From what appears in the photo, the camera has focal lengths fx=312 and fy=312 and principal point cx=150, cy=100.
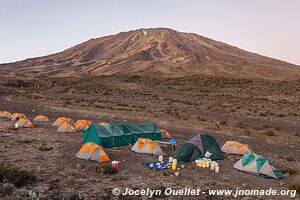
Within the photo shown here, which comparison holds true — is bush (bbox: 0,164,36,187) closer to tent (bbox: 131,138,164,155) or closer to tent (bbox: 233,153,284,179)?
tent (bbox: 131,138,164,155)

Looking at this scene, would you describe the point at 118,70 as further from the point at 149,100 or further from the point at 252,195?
the point at 252,195

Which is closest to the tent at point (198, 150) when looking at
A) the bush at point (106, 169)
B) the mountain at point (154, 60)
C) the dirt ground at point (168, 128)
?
the dirt ground at point (168, 128)

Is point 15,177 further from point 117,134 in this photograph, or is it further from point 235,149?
point 235,149

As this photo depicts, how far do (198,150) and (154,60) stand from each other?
85660 mm

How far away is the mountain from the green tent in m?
60.9

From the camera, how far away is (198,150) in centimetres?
1716

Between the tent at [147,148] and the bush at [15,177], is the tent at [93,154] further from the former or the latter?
the bush at [15,177]

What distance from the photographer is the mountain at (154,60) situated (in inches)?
3465

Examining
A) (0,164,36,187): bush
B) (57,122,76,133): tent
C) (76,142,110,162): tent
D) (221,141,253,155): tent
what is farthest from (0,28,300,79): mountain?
(0,164,36,187): bush

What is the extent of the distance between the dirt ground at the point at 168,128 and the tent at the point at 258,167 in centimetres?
34

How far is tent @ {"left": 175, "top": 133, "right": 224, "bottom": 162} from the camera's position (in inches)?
664

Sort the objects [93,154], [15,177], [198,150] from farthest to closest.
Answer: [198,150] < [93,154] < [15,177]

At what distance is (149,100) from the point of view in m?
48.7

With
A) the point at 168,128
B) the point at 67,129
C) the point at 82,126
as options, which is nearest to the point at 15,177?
the point at 67,129
